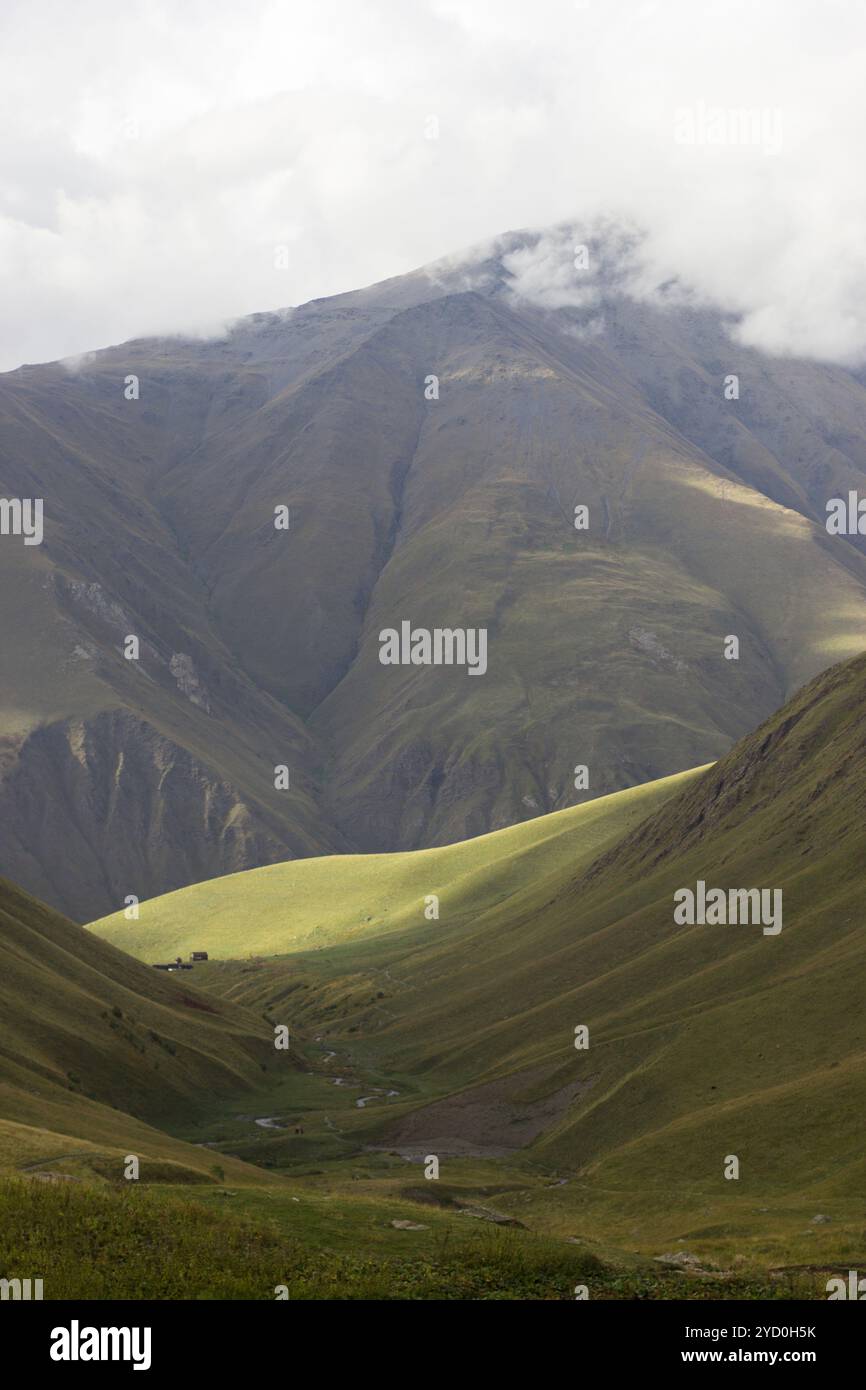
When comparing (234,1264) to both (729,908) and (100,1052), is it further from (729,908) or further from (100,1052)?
(729,908)

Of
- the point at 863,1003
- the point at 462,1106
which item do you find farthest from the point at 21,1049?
the point at 863,1003

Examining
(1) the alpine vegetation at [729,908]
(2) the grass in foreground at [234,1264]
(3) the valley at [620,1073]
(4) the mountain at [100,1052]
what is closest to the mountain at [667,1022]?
(3) the valley at [620,1073]

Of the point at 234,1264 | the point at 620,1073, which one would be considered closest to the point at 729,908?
the point at 620,1073

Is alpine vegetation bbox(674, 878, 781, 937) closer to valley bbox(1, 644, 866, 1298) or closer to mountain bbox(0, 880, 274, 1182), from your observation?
valley bbox(1, 644, 866, 1298)

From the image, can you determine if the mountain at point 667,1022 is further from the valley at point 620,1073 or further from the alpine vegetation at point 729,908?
the alpine vegetation at point 729,908

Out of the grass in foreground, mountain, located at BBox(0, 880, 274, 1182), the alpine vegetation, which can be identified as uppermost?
the alpine vegetation

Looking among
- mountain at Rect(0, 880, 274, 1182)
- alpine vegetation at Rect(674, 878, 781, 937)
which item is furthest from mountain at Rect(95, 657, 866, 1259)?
mountain at Rect(0, 880, 274, 1182)

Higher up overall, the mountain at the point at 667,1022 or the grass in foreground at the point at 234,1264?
the mountain at the point at 667,1022
